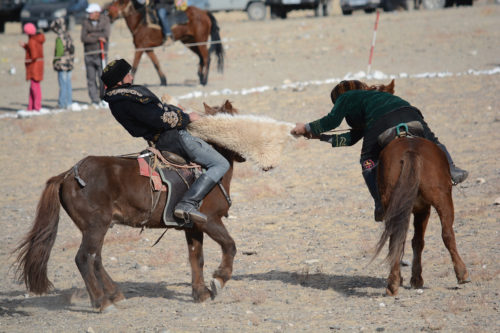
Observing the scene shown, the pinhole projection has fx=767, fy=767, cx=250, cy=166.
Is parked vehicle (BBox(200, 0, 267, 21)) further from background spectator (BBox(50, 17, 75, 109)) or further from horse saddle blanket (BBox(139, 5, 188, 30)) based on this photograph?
background spectator (BBox(50, 17, 75, 109))

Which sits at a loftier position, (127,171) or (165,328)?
(127,171)

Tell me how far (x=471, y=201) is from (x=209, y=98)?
8.48 metres

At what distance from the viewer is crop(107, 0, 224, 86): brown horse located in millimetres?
19344

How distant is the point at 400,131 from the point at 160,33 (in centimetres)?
1389

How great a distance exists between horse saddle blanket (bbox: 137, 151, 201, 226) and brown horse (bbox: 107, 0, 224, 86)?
12.8 metres

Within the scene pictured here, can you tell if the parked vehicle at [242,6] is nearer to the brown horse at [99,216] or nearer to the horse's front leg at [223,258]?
the brown horse at [99,216]

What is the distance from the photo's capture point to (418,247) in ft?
21.4

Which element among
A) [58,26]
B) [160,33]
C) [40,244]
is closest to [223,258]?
[40,244]

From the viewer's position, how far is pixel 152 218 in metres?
→ 6.48

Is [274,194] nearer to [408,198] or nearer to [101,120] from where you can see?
[408,198]

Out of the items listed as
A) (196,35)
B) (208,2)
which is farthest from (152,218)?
(208,2)

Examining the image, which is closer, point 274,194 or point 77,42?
point 274,194

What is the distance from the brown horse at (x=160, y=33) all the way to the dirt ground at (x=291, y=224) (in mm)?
657

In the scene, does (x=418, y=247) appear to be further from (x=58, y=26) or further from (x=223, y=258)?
(x=58, y=26)
